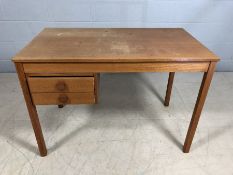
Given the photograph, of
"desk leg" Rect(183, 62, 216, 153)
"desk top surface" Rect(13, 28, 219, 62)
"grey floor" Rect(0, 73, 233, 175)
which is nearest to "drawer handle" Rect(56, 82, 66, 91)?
"desk top surface" Rect(13, 28, 219, 62)

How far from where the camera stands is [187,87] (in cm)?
204

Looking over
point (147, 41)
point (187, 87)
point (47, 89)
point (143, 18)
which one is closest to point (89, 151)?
point (47, 89)

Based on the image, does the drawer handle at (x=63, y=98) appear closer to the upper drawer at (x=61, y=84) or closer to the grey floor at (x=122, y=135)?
the upper drawer at (x=61, y=84)

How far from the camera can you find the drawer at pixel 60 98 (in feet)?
3.52

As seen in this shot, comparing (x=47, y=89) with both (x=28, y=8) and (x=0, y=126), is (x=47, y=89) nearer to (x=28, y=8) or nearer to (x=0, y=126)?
(x=0, y=126)

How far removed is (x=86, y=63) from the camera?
0.99 m

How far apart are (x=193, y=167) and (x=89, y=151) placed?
0.66 metres

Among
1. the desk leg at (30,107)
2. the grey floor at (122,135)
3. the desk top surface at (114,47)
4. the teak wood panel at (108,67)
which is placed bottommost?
the grey floor at (122,135)

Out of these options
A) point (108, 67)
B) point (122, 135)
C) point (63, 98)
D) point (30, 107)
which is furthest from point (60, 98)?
point (122, 135)

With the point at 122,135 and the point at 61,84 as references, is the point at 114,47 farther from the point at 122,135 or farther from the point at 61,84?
the point at 122,135

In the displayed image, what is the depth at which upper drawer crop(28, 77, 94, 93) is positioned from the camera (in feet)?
3.36

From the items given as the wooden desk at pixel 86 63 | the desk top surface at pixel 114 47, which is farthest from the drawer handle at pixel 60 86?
the desk top surface at pixel 114 47

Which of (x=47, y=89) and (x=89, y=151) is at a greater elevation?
(x=47, y=89)

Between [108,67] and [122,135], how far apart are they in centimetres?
62
